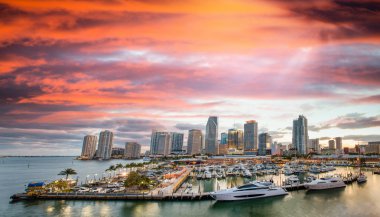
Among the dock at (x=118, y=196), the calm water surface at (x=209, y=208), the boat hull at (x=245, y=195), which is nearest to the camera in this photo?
the calm water surface at (x=209, y=208)

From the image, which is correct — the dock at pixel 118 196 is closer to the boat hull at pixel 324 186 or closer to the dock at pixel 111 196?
the dock at pixel 111 196

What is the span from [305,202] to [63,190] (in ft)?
190

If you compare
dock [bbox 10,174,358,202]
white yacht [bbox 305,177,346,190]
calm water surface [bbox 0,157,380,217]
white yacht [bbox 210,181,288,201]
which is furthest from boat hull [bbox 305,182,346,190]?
dock [bbox 10,174,358,202]

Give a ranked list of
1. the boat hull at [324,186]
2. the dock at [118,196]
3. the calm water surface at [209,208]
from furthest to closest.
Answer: the boat hull at [324,186]
the dock at [118,196]
the calm water surface at [209,208]

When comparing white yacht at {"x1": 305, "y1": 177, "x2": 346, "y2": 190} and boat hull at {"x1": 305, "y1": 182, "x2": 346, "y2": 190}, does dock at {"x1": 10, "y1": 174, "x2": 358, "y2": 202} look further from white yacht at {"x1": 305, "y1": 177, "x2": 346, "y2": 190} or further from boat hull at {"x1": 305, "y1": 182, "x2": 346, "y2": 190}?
white yacht at {"x1": 305, "y1": 177, "x2": 346, "y2": 190}

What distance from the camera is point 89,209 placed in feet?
150

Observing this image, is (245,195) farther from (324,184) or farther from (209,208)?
(324,184)

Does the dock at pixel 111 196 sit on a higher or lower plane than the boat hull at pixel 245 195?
lower

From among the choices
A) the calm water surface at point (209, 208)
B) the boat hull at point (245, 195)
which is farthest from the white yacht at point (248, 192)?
the calm water surface at point (209, 208)

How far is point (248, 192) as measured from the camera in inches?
2024

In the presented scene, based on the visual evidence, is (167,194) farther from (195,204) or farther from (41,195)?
(41,195)

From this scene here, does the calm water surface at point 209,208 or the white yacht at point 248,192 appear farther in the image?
the white yacht at point 248,192

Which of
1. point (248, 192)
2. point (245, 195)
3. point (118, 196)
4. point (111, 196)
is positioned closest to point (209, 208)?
point (245, 195)

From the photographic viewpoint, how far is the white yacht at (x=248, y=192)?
50.2m
